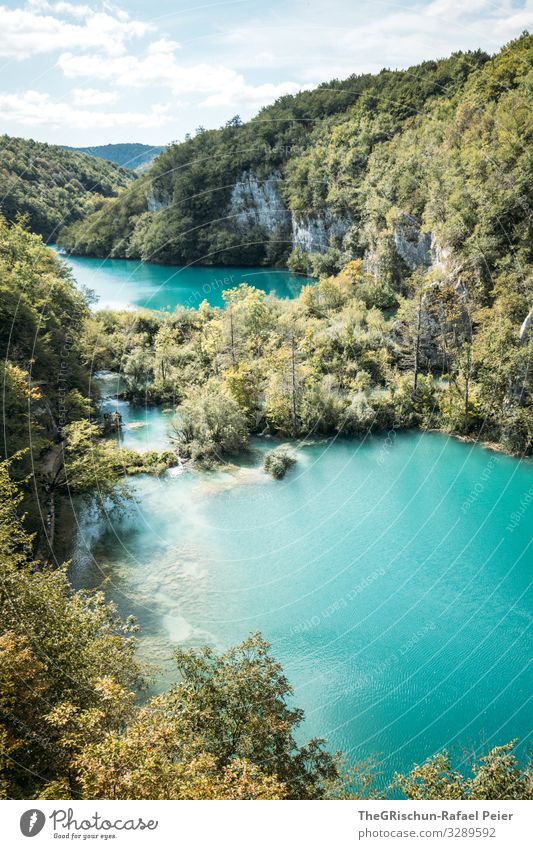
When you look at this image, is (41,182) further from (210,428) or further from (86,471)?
(86,471)

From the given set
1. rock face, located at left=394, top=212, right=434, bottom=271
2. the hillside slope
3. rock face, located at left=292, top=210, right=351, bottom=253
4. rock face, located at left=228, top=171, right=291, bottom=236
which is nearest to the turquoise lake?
the hillside slope

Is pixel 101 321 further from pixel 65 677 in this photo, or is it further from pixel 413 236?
pixel 65 677

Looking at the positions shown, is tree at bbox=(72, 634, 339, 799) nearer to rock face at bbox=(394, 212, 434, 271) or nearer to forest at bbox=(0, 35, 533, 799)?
forest at bbox=(0, 35, 533, 799)

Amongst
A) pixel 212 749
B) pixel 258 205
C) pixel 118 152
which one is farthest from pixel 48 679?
pixel 118 152

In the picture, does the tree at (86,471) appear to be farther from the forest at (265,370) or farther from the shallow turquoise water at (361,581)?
the shallow turquoise water at (361,581)

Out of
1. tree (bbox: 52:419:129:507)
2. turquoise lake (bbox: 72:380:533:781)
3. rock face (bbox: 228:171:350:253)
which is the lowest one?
turquoise lake (bbox: 72:380:533:781)

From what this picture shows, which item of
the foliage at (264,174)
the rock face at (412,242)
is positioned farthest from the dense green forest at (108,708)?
the foliage at (264,174)
